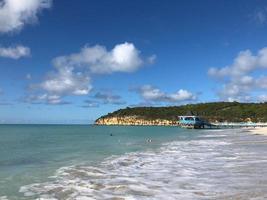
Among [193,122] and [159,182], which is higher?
[193,122]

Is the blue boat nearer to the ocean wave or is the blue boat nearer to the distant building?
the distant building

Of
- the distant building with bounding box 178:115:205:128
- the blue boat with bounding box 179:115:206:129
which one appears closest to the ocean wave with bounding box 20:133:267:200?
the blue boat with bounding box 179:115:206:129

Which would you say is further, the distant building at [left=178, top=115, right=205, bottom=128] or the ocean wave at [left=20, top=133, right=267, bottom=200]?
the distant building at [left=178, top=115, right=205, bottom=128]

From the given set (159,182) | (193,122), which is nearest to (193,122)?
(193,122)

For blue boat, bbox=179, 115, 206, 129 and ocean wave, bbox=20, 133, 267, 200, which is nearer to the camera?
ocean wave, bbox=20, 133, 267, 200

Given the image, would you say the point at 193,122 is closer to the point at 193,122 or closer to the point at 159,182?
the point at 193,122

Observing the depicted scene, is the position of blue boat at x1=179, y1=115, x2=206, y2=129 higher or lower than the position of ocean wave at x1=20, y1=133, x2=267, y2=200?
higher

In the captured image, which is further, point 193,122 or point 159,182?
point 193,122

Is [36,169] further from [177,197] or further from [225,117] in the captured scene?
[225,117]

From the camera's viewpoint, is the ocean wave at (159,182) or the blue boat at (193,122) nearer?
the ocean wave at (159,182)

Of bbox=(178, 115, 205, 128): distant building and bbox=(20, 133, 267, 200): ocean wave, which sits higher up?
bbox=(178, 115, 205, 128): distant building

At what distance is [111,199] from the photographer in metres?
13.6

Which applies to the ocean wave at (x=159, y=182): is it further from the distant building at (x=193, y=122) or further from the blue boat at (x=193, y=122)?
the distant building at (x=193, y=122)

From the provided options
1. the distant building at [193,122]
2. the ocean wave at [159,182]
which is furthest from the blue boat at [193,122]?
the ocean wave at [159,182]
